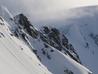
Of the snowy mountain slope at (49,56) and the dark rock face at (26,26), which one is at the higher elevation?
the dark rock face at (26,26)

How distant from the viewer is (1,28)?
13012 cm

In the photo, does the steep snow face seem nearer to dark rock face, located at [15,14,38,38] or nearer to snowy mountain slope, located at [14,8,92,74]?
snowy mountain slope, located at [14,8,92,74]

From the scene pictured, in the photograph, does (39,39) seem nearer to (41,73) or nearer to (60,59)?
(60,59)

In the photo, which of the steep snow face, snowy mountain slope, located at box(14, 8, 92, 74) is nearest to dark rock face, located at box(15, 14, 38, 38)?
snowy mountain slope, located at box(14, 8, 92, 74)

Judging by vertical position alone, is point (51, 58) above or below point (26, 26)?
below

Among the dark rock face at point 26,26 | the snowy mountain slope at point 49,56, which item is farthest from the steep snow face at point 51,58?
the dark rock face at point 26,26

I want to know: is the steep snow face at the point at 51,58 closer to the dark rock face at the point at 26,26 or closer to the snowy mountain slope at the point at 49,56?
the snowy mountain slope at the point at 49,56

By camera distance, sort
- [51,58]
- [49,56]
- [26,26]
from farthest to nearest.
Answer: [26,26]
[49,56]
[51,58]

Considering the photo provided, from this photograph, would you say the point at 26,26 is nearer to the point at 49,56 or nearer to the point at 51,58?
the point at 49,56

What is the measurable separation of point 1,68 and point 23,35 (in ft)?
293

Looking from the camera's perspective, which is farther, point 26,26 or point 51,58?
point 26,26

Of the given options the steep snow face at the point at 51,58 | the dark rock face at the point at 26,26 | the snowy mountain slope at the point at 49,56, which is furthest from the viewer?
the dark rock face at the point at 26,26

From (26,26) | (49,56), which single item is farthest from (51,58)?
(26,26)

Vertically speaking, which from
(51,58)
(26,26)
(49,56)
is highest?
(26,26)
